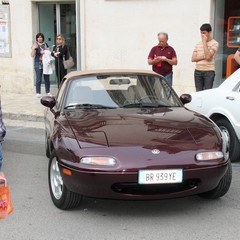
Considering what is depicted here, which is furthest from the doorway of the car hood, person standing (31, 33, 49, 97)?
the car hood

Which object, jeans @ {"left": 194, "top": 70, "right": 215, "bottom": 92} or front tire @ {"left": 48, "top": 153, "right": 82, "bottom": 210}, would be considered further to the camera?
jeans @ {"left": 194, "top": 70, "right": 215, "bottom": 92}

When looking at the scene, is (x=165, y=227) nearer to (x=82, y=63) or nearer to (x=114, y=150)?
(x=114, y=150)

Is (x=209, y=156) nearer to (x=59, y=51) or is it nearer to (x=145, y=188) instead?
(x=145, y=188)

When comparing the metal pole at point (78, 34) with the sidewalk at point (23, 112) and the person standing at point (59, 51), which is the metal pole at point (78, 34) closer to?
the person standing at point (59, 51)

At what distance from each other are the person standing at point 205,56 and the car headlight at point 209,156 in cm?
449

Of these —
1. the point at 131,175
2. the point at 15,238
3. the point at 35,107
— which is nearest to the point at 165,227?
the point at 131,175

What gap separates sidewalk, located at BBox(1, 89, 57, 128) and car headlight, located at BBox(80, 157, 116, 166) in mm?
5404

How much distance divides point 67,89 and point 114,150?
1.61 m


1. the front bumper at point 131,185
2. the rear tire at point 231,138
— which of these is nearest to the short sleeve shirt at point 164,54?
the rear tire at point 231,138

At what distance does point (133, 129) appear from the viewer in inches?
184

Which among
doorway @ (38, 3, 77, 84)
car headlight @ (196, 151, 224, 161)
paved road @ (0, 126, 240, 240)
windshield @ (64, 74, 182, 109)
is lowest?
paved road @ (0, 126, 240, 240)

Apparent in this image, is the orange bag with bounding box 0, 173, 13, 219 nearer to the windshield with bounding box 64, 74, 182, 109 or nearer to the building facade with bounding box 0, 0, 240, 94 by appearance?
the windshield with bounding box 64, 74, 182, 109

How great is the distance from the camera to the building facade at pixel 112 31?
1073 cm

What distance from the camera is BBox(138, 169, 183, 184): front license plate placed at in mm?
4141
